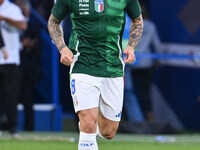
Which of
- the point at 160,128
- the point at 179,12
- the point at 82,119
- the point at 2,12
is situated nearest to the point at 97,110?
the point at 82,119

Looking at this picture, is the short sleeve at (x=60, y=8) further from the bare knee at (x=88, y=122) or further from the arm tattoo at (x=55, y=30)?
the bare knee at (x=88, y=122)

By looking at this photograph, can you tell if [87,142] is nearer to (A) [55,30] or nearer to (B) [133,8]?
(A) [55,30]

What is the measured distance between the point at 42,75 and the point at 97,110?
21.7 feet

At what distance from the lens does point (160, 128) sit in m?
11.8

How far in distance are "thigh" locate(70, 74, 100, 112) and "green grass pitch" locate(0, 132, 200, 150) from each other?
10.0 feet

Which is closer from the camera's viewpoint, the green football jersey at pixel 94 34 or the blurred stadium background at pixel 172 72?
the green football jersey at pixel 94 34

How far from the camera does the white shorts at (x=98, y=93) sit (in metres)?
6.19

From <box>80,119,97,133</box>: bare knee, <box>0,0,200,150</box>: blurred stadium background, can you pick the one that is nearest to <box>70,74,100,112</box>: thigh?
<box>80,119,97,133</box>: bare knee

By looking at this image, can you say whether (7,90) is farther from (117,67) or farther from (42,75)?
(117,67)

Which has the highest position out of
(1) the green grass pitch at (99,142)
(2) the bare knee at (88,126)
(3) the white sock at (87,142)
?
(2) the bare knee at (88,126)

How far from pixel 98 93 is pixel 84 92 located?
18cm

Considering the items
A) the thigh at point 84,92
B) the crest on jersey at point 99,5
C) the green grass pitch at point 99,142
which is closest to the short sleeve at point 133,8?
the crest on jersey at point 99,5

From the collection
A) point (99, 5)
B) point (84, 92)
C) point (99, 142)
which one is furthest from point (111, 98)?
point (99, 142)

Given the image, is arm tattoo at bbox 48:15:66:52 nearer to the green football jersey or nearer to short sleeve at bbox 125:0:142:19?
the green football jersey
